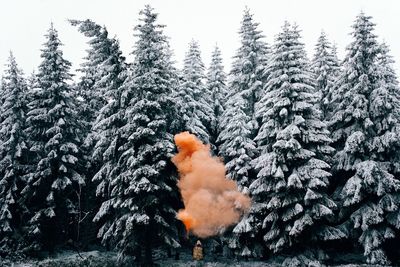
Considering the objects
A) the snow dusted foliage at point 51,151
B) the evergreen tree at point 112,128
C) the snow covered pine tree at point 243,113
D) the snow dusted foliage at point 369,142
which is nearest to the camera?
the snow dusted foliage at point 369,142

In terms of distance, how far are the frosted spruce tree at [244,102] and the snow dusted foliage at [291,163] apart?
162 cm

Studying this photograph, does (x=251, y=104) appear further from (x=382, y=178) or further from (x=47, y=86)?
(x=47, y=86)

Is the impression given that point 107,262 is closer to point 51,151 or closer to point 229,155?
point 51,151

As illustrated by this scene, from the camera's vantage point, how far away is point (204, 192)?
29.8 metres

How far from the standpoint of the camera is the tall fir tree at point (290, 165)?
1075 inches

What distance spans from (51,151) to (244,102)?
45.8ft

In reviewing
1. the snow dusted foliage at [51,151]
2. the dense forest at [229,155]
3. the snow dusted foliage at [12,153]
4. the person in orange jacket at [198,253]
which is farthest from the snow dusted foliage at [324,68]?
the snow dusted foliage at [12,153]

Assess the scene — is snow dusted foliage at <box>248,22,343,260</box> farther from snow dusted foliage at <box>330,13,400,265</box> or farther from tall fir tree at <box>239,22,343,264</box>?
snow dusted foliage at <box>330,13,400,265</box>

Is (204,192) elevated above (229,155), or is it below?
below

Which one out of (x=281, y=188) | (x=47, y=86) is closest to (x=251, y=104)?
(x=281, y=188)

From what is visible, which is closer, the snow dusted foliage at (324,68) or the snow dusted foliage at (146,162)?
the snow dusted foliage at (146,162)

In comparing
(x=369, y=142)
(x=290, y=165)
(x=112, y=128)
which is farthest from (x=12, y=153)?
(x=369, y=142)

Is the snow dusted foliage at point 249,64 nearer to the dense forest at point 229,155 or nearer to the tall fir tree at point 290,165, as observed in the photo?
the dense forest at point 229,155

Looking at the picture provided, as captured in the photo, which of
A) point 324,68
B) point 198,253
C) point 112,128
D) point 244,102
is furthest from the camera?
point 324,68
